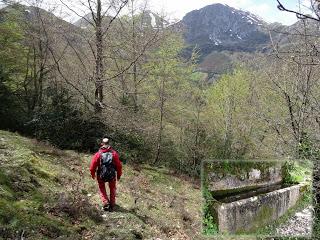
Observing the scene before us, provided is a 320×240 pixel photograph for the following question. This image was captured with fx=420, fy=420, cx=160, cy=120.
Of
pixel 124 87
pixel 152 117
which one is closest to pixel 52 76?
pixel 124 87

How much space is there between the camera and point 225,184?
2109mm

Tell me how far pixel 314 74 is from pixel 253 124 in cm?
1399

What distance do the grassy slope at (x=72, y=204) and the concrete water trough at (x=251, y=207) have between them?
577 centimetres

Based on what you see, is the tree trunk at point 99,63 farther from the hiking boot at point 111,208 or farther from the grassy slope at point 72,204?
the hiking boot at point 111,208

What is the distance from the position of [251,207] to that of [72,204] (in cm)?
802

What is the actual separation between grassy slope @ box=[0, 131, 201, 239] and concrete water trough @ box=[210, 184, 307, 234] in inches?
227

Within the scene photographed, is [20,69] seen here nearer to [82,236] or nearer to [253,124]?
[253,124]

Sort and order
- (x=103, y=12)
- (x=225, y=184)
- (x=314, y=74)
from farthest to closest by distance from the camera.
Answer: (x=103, y=12) → (x=314, y=74) → (x=225, y=184)

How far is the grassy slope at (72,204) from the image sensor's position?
26.8ft

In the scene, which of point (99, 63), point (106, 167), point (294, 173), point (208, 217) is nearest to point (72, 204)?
point (106, 167)

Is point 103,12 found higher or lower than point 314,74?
higher

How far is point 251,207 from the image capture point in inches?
84.2

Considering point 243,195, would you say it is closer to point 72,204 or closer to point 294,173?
point 294,173

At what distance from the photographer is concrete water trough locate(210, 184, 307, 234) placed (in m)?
2.06
